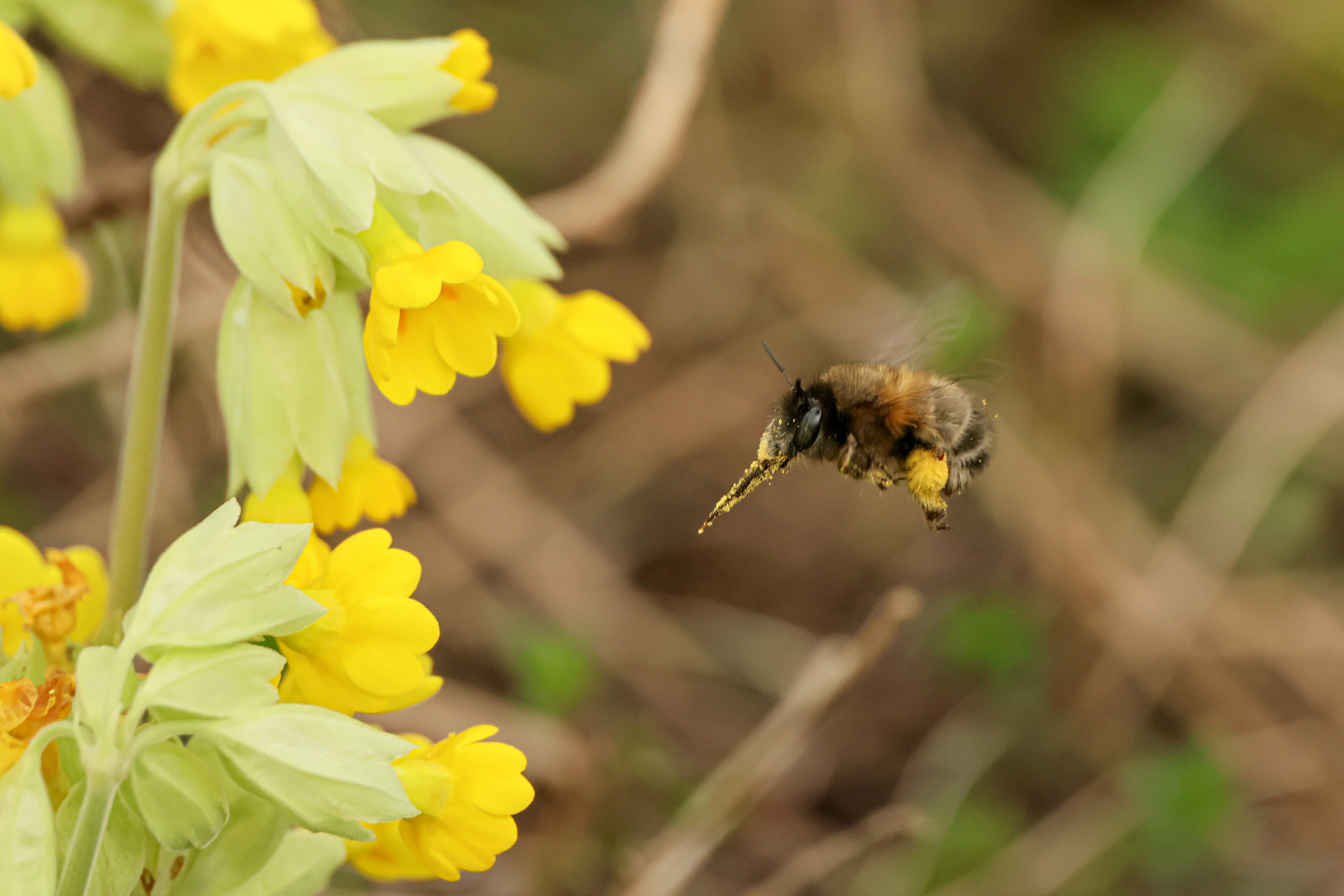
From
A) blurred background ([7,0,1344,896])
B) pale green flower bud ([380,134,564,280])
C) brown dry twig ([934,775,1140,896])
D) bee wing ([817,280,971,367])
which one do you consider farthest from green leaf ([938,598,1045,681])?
pale green flower bud ([380,134,564,280])

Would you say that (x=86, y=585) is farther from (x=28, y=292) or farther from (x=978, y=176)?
(x=978, y=176)

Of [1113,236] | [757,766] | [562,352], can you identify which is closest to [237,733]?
[562,352]

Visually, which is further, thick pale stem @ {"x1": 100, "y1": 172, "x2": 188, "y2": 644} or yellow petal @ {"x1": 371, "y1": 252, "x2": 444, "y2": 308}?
thick pale stem @ {"x1": 100, "y1": 172, "x2": 188, "y2": 644}

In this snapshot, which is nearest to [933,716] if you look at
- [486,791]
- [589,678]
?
[589,678]

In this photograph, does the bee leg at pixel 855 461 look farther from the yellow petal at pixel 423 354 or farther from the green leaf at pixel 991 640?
the green leaf at pixel 991 640

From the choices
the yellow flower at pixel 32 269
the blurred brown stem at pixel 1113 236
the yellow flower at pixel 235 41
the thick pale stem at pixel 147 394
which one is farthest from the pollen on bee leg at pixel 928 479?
the blurred brown stem at pixel 1113 236

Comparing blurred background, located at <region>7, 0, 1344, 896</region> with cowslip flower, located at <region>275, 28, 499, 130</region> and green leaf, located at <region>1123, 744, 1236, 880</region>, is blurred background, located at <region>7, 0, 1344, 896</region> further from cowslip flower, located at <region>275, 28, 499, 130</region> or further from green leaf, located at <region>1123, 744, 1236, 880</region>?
cowslip flower, located at <region>275, 28, 499, 130</region>
